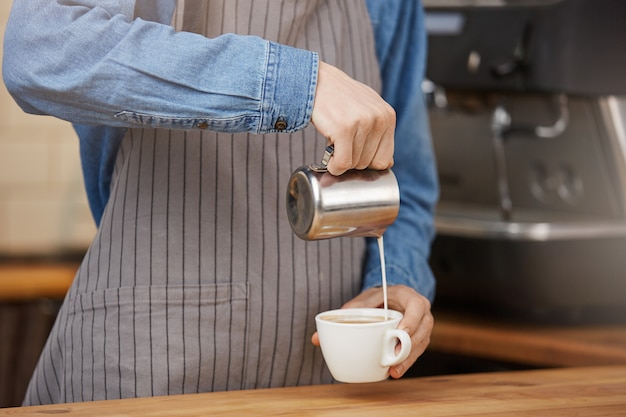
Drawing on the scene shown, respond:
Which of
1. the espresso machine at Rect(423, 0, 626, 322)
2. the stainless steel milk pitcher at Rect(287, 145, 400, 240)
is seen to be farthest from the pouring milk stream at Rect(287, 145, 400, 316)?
the espresso machine at Rect(423, 0, 626, 322)

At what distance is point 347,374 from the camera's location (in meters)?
0.86

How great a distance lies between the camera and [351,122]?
30.8 inches

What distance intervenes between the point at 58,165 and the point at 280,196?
1.95m

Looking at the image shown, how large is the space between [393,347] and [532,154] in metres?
1.02

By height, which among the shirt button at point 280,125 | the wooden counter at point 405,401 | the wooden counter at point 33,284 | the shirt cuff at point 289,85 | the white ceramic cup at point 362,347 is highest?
the shirt cuff at point 289,85

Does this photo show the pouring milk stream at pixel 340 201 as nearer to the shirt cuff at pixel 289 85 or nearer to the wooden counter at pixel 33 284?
the shirt cuff at pixel 289 85

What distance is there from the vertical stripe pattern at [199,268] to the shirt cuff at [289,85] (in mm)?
203

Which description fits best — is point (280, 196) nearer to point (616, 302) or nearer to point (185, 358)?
point (185, 358)

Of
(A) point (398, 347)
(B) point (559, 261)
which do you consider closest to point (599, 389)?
(A) point (398, 347)

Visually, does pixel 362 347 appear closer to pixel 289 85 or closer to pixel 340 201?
pixel 340 201

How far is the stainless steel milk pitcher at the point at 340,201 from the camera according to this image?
0.80 meters

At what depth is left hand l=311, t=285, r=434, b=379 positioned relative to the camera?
95 centimetres

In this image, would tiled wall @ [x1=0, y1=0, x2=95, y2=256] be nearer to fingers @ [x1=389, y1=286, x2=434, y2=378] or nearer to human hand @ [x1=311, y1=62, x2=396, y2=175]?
fingers @ [x1=389, y1=286, x2=434, y2=378]

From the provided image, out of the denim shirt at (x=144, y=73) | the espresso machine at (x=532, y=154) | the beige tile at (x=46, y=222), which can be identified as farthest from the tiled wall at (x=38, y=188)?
the denim shirt at (x=144, y=73)
